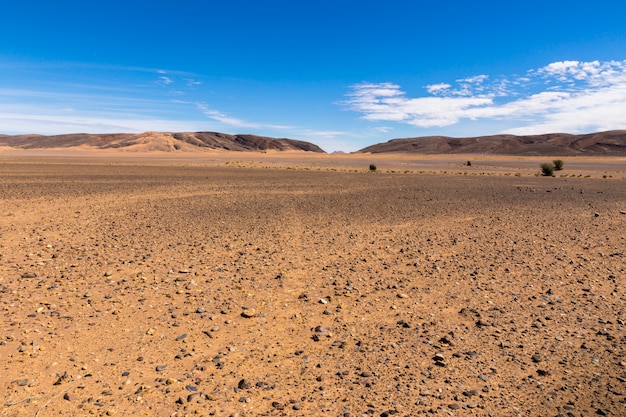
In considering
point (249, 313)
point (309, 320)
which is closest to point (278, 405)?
point (309, 320)

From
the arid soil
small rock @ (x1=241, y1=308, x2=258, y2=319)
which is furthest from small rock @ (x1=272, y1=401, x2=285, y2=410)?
small rock @ (x1=241, y1=308, x2=258, y2=319)

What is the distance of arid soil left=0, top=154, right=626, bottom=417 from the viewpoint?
4.15m

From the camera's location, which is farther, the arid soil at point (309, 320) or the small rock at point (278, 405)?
the arid soil at point (309, 320)

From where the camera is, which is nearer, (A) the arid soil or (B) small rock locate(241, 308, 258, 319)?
(A) the arid soil

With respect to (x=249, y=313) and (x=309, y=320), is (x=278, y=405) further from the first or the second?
(x=249, y=313)

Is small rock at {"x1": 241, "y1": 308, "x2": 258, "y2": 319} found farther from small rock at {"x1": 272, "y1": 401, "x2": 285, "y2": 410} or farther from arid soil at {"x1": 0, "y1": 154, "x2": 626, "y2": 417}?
small rock at {"x1": 272, "y1": 401, "x2": 285, "y2": 410}

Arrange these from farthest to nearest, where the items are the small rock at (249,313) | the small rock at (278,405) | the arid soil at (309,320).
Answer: the small rock at (249,313) < the arid soil at (309,320) < the small rock at (278,405)

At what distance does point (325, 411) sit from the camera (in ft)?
13.0

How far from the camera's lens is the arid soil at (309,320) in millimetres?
4148

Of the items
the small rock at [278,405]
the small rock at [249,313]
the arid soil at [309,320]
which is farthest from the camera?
the small rock at [249,313]

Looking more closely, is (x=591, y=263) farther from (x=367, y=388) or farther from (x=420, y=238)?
Result: (x=367, y=388)

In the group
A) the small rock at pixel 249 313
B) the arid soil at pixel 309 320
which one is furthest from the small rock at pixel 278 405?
the small rock at pixel 249 313

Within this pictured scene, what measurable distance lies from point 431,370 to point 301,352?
148cm

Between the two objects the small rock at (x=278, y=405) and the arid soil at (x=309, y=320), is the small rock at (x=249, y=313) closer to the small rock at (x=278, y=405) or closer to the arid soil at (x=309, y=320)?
the arid soil at (x=309, y=320)
